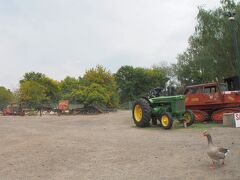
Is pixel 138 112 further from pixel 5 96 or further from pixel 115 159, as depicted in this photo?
pixel 5 96

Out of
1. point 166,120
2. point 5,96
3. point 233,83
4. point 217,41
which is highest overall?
point 217,41

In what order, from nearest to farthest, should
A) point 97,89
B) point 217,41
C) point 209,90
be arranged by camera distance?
point 209,90, point 217,41, point 97,89

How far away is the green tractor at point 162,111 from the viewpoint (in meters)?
22.2

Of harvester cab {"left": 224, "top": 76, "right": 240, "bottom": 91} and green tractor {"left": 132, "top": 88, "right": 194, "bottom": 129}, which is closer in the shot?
green tractor {"left": 132, "top": 88, "right": 194, "bottom": 129}

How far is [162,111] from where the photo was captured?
2233cm

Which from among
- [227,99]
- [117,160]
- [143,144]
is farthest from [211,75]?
[117,160]

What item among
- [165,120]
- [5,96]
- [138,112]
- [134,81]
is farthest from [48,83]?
[165,120]

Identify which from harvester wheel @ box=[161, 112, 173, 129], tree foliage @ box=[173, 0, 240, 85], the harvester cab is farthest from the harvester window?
tree foliage @ box=[173, 0, 240, 85]

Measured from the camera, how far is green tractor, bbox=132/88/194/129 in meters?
22.2

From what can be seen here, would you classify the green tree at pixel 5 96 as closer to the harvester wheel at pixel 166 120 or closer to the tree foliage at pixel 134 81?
the tree foliage at pixel 134 81

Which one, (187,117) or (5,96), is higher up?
(5,96)

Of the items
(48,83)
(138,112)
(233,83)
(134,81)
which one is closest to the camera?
(138,112)

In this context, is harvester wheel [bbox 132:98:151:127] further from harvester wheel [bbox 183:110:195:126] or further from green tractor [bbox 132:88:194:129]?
harvester wheel [bbox 183:110:195:126]

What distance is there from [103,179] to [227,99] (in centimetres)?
1634
